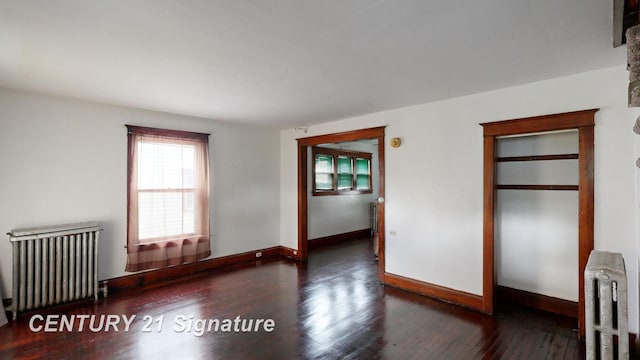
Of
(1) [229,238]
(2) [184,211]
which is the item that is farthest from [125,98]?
(1) [229,238]

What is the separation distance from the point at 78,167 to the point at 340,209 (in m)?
5.11

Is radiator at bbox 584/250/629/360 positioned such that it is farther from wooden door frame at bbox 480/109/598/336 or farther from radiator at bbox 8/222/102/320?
radiator at bbox 8/222/102/320

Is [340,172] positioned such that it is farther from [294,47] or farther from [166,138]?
[294,47]

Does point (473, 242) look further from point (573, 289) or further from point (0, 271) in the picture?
point (0, 271)

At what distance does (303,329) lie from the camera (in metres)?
3.01

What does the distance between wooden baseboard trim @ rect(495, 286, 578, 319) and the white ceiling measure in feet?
8.01

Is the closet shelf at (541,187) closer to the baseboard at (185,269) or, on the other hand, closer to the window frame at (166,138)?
the baseboard at (185,269)

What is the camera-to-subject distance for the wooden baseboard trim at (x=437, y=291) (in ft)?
11.5

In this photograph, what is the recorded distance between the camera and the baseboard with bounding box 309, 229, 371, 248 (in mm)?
6789

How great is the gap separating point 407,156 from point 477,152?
89 centimetres

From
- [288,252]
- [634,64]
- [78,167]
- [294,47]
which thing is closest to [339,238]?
[288,252]

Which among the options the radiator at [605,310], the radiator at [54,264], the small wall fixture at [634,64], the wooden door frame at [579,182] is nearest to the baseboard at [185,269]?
the radiator at [54,264]

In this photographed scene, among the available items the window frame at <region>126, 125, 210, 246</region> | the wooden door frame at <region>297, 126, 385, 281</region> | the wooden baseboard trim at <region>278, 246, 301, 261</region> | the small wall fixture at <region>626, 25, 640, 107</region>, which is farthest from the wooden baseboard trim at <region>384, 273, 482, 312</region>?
the window frame at <region>126, 125, 210, 246</region>

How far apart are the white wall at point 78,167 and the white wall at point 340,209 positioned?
6.42ft
